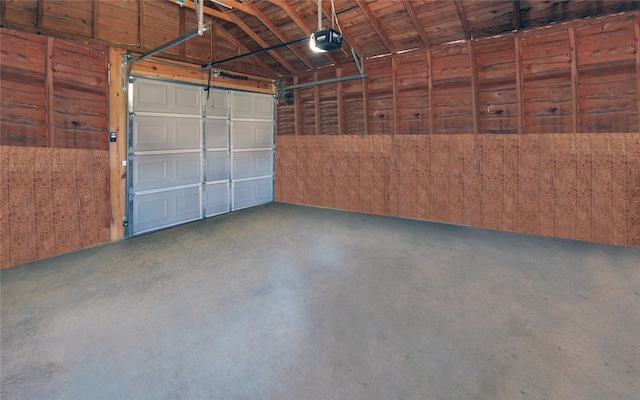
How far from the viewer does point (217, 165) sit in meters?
7.57

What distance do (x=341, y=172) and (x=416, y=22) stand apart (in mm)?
3573

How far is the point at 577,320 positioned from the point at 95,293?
16.4ft

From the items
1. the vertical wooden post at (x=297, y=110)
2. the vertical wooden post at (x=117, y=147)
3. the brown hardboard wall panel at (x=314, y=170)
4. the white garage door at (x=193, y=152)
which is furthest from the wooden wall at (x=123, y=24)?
the brown hardboard wall panel at (x=314, y=170)

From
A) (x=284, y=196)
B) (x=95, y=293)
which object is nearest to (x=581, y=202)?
(x=284, y=196)

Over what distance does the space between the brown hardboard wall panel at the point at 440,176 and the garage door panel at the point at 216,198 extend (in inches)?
188

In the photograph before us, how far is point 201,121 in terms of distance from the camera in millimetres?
7105

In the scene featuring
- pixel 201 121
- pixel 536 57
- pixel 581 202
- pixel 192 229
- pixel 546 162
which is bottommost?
pixel 192 229

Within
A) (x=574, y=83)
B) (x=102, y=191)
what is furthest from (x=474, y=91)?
(x=102, y=191)

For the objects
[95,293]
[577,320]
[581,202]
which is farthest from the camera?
[581,202]

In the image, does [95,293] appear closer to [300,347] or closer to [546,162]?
[300,347]

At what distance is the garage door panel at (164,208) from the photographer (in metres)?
6.14

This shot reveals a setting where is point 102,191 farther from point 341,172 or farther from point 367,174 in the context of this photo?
point 367,174

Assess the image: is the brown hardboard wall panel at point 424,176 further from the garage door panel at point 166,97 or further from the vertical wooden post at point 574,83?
the garage door panel at point 166,97

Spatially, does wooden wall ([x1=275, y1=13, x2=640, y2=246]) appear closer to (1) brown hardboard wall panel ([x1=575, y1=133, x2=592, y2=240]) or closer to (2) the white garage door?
(1) brown hardboard wall panel ([x1=575, y1=133, x2=592, y2=240])
